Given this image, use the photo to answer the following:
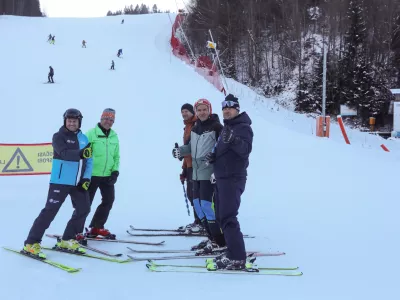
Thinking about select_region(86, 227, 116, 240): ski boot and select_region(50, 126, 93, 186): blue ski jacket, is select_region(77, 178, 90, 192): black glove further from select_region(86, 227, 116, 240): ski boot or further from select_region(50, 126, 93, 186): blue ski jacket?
select_region(86, 227, 116, 240): ski boot

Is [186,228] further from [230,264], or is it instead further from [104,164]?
[230,264]

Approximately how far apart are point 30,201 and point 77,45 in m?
27.2

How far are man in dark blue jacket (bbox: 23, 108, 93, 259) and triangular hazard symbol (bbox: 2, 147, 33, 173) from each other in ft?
13.9

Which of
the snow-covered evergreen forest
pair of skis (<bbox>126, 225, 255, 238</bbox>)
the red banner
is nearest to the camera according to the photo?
pair of skis (<bbox>126, 225, 255, 238</bbox>)

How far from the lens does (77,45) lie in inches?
1259

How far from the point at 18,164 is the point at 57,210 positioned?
443cm

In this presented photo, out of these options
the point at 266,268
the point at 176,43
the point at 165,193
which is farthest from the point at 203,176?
the point at 176,43

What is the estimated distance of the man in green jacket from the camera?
507cm

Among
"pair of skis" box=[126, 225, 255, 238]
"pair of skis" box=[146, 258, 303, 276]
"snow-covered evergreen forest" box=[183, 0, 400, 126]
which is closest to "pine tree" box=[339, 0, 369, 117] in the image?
"snow-covered evergreen forest" box=[183, 0, 400, 126]

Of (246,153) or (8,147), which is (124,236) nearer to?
(246,153)

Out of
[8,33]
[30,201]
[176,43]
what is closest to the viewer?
[30,201]

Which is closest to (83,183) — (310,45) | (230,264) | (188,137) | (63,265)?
(63,265)

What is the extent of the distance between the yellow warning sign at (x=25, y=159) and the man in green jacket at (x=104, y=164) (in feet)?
11.6

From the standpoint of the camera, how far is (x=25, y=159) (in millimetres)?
8273
